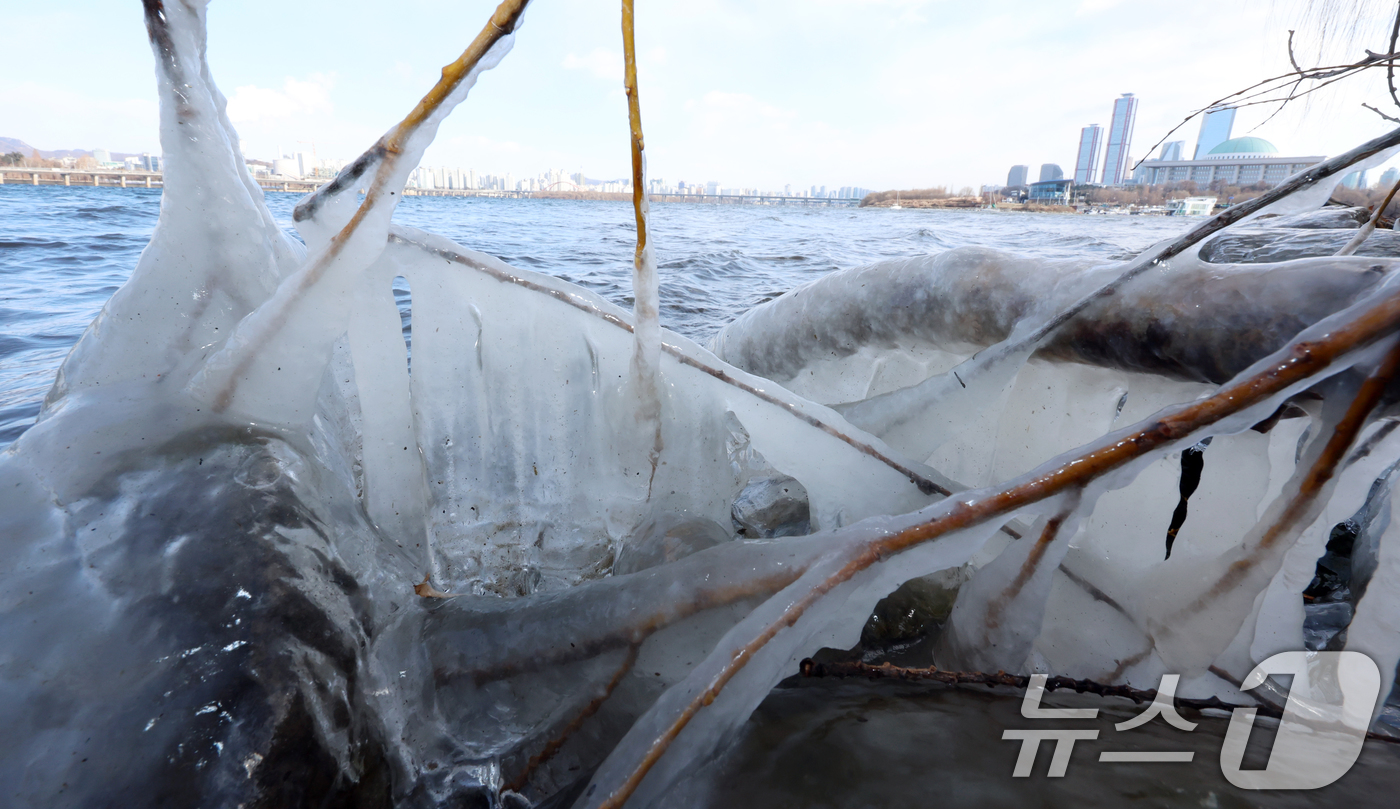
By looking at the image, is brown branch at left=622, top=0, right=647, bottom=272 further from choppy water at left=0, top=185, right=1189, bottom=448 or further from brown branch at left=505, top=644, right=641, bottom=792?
choppy water at left=0, top=185, right=1189, bottom=448

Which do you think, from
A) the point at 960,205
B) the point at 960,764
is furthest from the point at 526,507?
the point at 960,205

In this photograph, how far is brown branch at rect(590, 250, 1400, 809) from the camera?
0.67m

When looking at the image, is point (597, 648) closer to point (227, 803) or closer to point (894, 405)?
point (227, 803)

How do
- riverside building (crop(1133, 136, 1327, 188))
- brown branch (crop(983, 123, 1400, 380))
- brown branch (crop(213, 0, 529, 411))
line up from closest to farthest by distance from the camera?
brown branch (crop(213, 0, 529, 411)) < brown branch (crop(983, 123, 1400, 380)) < riverside building (crop(1133, 136, 1327, 188))

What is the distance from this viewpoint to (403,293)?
6547mm

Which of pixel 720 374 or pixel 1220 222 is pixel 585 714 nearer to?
pixel 720 374

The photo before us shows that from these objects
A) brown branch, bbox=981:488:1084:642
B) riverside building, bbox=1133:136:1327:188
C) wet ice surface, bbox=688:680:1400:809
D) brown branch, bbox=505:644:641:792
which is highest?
riverside building, bbox=1133:136:1327:188

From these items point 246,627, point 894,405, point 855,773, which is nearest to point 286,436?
point 246,627

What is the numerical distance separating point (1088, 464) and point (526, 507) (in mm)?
1283

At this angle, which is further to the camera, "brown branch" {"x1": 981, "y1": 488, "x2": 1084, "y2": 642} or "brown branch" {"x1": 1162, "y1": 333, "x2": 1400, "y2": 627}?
"brown branch" {"x1": 981, "y1": 488, "x2": 1084, "y2": 642}

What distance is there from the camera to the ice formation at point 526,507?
0.75 metres

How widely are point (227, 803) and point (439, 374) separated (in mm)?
907

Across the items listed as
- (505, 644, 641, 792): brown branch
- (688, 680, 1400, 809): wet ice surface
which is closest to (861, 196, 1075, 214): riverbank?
(688, 680, 1400, 809): wet ice surface

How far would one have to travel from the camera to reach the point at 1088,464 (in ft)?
2.49
